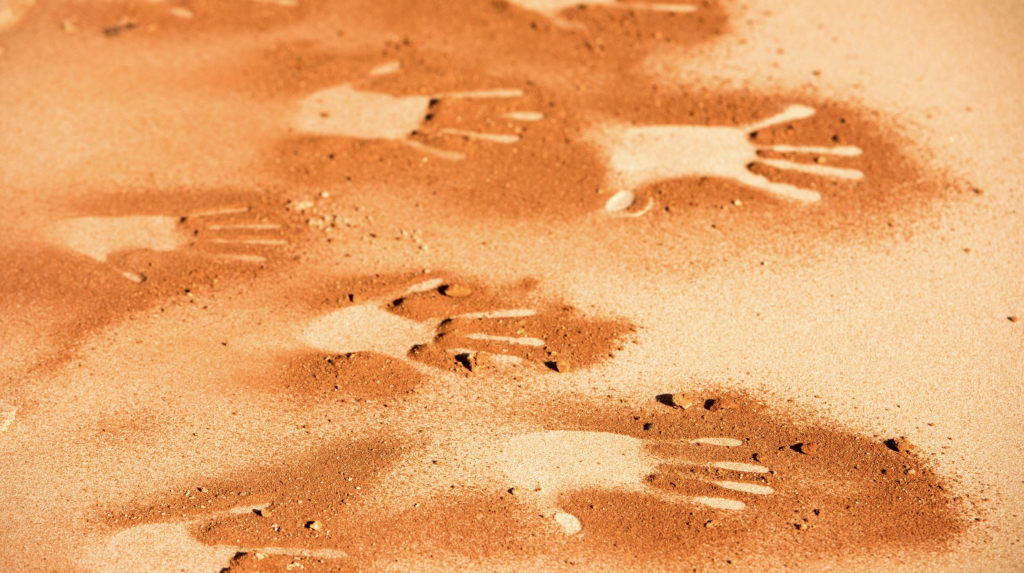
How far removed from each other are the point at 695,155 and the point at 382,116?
5.79 ft

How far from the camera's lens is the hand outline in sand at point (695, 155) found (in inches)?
199

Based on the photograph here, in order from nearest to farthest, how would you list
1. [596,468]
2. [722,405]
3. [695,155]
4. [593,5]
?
[596,468] < [722,405] < [695,155] < [593,5]

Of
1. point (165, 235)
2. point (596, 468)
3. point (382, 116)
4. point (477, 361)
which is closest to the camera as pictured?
point (596, 468)

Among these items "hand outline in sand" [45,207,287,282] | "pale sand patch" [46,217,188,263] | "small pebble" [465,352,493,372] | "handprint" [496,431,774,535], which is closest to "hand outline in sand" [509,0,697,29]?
"hand outline in sand" [45,207,287,282]

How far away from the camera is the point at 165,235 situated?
481cm

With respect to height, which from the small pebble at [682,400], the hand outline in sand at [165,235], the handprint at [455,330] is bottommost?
the small pebble at [682,400]

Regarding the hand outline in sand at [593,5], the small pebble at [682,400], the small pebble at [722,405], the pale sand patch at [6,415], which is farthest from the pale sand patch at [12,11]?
the small pebble at [722,405]

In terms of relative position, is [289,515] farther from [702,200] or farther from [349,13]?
[349,13]

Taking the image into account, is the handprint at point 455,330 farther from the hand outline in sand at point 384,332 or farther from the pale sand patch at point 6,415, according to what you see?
the pale sand patch at point 6,415

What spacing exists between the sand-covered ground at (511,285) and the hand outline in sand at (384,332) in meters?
0.02

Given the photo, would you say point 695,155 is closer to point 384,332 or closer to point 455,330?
point 455,330

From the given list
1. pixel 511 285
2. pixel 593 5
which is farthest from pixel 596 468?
pixel 593 5

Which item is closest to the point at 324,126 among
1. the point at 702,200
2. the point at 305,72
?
the point at 305,72

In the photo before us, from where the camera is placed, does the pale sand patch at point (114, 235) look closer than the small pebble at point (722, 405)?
No
